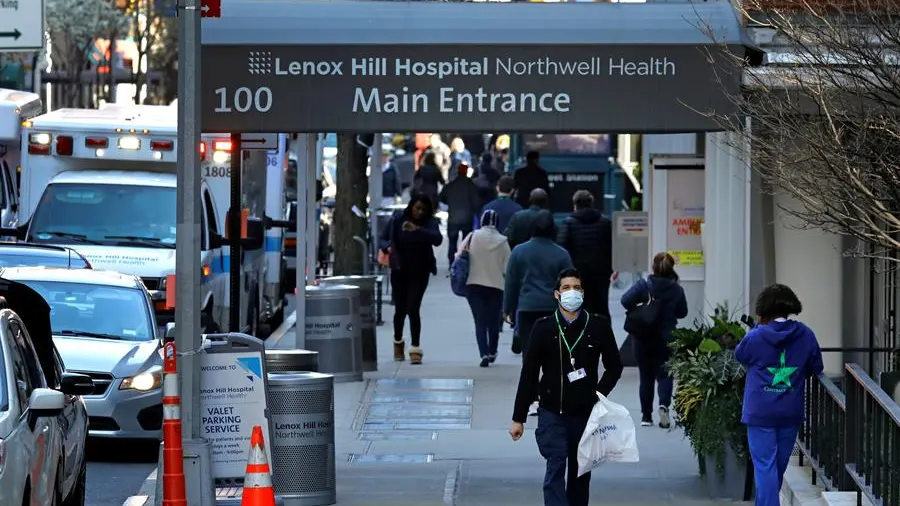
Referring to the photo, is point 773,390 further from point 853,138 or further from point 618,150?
point 618,150

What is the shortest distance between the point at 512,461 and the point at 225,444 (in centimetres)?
331

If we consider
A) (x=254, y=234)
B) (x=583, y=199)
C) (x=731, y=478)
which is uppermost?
(x=583, y=199)

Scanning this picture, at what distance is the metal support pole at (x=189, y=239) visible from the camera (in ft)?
33.3

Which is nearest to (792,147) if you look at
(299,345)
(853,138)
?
(853,138)

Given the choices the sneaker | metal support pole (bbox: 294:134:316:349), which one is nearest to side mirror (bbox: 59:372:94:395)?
the sneaker

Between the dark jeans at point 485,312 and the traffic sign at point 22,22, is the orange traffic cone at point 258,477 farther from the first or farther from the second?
the dark jeans at point 485,312

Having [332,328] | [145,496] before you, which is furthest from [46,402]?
[332,328]

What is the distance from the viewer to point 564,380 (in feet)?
32.9

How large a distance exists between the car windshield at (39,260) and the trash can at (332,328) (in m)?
2.31

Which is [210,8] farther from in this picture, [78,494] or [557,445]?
[557,445]

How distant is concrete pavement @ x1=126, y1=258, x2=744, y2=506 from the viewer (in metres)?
11.8

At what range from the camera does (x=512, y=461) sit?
1330 centimetres

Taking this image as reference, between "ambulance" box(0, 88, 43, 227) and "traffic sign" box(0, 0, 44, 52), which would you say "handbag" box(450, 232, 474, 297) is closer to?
"ambulance" box(0, 88, 43, 227)

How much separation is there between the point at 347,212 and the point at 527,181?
4.91 meters
